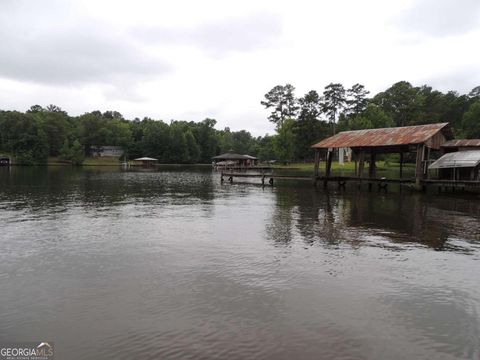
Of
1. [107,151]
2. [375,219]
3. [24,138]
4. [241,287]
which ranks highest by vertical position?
[24,138]

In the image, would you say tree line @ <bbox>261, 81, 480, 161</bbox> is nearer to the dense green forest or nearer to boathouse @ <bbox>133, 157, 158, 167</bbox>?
the dense green forest

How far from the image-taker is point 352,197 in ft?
99.2

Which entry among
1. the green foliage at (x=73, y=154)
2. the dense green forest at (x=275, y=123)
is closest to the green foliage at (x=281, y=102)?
the dense green forest at (x=275, y=123)

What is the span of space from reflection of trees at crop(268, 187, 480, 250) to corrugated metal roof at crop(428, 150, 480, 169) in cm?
296

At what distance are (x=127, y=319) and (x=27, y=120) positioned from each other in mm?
110815

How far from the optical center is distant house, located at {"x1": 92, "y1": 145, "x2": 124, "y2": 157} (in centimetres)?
11556

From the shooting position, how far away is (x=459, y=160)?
29.8 metres

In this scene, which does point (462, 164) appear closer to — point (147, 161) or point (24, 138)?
point (147, 161)

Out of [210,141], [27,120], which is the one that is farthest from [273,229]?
[210,141]

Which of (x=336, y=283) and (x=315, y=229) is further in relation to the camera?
(x=315, y=229)

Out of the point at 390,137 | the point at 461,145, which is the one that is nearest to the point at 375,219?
the point at 390,137

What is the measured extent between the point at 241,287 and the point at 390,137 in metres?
28.9

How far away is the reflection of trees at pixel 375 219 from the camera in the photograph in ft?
50.5

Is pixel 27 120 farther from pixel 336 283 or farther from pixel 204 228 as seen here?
pixel 336 283
